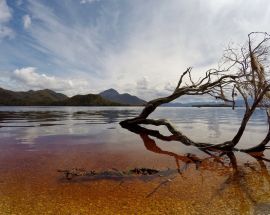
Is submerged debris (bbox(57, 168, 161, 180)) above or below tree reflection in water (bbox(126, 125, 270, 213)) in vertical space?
below

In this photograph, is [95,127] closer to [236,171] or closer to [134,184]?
[236,171]

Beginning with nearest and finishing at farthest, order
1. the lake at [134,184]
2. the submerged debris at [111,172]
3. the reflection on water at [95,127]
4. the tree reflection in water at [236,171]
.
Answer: the lake at [134,184] → the tree reflection in water at [236,171] → the submerged debris at [111,172] → the reflection on water at [95,127]

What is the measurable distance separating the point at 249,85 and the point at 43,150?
53.0 feet

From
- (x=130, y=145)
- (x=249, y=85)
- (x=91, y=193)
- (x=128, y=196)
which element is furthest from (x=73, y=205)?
(x=249, y=85)

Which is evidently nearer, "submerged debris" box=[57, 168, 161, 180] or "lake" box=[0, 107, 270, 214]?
"lake" box=[0, 107, 270, 214]

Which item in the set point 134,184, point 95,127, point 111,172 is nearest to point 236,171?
point 134,184

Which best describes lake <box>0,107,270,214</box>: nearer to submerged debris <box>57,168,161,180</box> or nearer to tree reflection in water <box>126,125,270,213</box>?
tree reflection in water <box>126,125,270,213</box>

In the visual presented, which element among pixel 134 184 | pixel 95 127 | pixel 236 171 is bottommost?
pixel 134 184

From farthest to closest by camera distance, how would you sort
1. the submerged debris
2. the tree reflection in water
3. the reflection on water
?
the reflection on water
the submerged debris
the tree reflection in water

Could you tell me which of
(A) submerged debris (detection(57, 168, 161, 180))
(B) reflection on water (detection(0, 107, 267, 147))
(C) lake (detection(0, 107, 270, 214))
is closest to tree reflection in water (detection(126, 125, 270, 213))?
(C) lake (detection(0, 107, 270, 214))

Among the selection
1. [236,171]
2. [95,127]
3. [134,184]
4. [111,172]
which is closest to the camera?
[134,184]

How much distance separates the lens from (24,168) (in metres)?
15.0

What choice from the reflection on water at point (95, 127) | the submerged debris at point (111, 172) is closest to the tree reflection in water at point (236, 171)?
the submerged debris at point (111, 172)

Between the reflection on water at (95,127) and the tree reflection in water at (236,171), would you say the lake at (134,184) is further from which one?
the reflection on water at (95,127)
